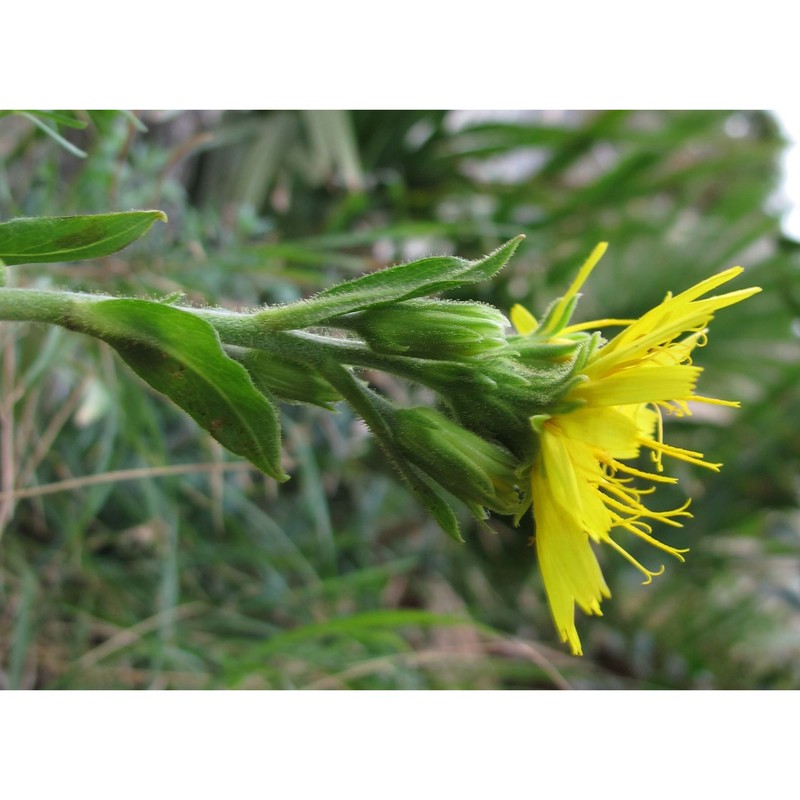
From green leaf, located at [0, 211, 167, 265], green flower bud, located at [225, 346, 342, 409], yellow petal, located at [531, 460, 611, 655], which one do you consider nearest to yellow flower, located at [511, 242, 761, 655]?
yellow petal, located at [531, 460, 611, 655]

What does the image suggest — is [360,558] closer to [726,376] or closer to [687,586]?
[687,586]

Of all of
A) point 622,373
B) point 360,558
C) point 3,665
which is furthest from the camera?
point 360,558

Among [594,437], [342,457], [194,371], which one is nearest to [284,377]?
[194,371]

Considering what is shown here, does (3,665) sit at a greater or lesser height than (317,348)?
lesser

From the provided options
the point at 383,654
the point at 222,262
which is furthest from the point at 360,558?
the point at 222,262

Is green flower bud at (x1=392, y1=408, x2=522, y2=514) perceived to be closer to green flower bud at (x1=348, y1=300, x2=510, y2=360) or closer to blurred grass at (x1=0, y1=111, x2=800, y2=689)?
green flower bud at (x1=348, y1=300, x2=510, y2=360)

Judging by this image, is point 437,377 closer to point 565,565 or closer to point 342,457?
point 565,565
